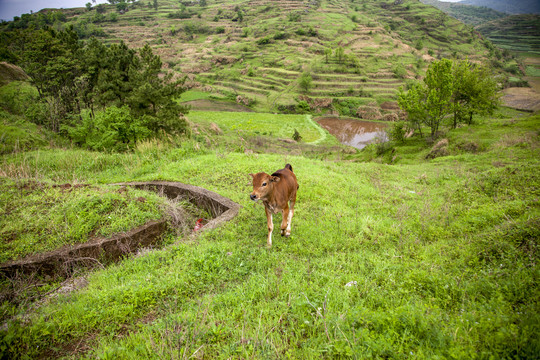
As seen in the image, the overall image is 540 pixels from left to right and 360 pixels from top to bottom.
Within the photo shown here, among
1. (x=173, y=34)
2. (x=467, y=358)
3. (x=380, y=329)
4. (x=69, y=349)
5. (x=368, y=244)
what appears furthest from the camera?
(x=173, y=34)

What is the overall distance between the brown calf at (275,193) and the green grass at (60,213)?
3.43 meters

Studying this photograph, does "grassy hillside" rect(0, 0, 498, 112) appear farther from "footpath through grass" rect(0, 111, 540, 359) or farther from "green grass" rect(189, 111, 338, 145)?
"footpath through grass" rect(0, 111, 540, 359)

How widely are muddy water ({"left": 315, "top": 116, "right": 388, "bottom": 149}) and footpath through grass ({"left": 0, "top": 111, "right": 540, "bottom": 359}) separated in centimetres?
4063

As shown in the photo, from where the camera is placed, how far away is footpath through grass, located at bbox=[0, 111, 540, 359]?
267cm

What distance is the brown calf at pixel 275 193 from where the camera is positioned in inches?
218

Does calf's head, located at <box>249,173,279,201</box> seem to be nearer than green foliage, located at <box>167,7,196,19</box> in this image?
Yes

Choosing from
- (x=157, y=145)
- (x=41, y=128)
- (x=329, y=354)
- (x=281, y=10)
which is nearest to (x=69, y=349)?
(x=329, y=354)

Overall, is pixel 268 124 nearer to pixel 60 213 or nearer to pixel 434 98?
pixel 434 98

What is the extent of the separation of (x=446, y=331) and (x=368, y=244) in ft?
10.2

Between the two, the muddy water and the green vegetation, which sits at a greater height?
the green vegetation

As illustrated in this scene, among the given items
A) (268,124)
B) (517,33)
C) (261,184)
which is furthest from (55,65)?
(517,33)

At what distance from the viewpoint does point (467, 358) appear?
Answer: 219 centimetres

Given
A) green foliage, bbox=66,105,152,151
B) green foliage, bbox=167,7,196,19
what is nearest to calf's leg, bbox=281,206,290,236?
green foliage, bbox=66,105,152,151

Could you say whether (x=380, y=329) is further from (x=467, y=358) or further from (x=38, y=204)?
(x=38, y=204)
